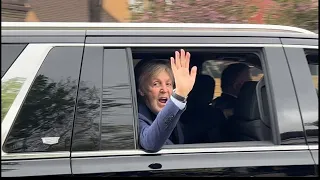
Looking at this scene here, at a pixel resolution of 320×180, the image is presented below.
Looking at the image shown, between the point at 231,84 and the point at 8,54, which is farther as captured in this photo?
the point at 231,84

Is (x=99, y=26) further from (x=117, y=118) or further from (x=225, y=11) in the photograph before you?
(x=225, y=11)

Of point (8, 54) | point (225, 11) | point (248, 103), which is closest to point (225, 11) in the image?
point (225, 11)

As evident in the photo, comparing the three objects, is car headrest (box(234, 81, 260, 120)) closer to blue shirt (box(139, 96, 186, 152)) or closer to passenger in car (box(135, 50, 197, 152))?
passenger in car (box(135, 50, 197, 152))

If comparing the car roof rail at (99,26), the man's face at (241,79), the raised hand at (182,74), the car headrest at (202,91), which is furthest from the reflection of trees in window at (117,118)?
the man's face at (241,79)

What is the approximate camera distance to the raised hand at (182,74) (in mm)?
2619

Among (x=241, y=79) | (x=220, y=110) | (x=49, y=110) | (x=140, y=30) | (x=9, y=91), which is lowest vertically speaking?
(x=220, y=110)

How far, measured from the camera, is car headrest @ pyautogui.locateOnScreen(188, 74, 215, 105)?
12.5 feet

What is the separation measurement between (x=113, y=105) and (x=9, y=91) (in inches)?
21.5

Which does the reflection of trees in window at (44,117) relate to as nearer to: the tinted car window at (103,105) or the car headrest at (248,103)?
the tinted car window at (103,105)

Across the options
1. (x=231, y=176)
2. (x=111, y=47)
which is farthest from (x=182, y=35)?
(x=231, y=176)

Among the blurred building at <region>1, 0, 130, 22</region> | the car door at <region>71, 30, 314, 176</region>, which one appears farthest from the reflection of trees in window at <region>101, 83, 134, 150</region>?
the blurred building at <region>1, 0, 130, 22</region>

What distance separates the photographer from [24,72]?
2.54m

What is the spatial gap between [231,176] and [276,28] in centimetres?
109

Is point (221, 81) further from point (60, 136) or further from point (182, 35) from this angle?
point (60, 136)
